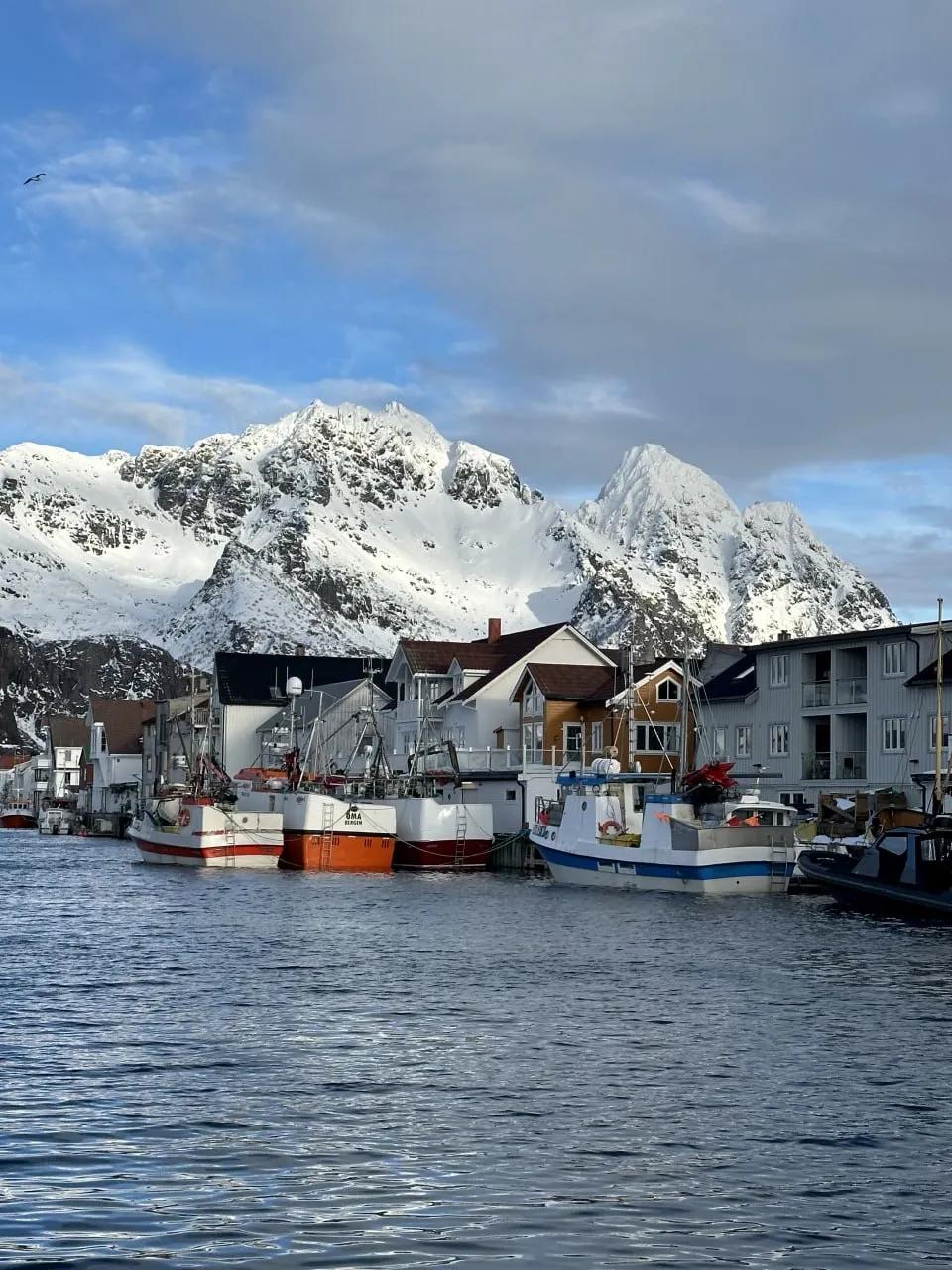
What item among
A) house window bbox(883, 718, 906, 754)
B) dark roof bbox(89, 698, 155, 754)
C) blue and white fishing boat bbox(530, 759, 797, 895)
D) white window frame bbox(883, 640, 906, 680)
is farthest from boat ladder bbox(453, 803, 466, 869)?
dark roof bbox(89, 698, 155, 754)

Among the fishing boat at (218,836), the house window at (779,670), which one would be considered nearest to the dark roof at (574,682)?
the house window at (779,670)

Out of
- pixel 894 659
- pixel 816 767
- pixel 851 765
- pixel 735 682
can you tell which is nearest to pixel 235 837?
pixel 735 682

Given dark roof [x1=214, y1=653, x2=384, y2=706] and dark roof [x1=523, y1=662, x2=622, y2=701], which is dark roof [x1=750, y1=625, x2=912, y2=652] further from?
dark roof [x1=214, y1=653, x2=384, y2=706]

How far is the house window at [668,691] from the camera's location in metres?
98.2

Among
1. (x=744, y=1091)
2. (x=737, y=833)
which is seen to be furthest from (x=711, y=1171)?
(x=737, y=833)

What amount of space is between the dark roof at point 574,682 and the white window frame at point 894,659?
19.8m

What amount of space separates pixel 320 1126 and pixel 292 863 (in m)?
61.1

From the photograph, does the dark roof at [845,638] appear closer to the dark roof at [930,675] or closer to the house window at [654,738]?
the dark roof at [930,675]

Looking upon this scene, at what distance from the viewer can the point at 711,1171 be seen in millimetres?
20469

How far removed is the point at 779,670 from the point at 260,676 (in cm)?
6829

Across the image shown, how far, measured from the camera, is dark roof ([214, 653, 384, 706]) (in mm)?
144375

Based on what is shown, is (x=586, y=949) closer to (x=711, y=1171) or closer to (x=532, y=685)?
(x=711, y=1171)

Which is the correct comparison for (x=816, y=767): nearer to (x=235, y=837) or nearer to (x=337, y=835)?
(x=337, y=835)

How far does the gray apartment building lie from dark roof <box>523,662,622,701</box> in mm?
6995
